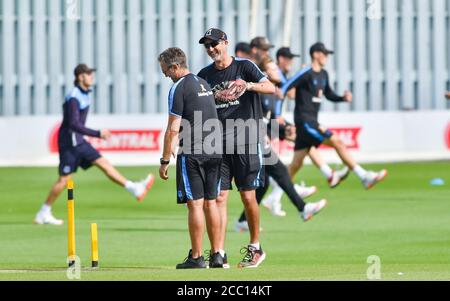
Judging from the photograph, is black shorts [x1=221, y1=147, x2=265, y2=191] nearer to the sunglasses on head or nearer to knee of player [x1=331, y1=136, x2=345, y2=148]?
the sunglasses on head

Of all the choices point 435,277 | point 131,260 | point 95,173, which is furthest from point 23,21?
point 435,277

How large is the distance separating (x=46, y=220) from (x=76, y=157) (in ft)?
3.51

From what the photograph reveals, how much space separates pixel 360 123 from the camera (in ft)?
96.9

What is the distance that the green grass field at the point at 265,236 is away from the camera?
1236 centimetres

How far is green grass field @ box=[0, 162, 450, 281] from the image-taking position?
40.5 ft

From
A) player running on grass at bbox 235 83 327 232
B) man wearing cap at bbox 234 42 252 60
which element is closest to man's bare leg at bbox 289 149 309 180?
player running on grass at bbox 235 83 327 232

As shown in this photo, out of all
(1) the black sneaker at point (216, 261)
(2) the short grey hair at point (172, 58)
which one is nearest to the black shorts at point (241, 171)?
(1) the black sneaker at point (216, 261)

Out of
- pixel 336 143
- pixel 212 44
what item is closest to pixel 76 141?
pixel 336 143

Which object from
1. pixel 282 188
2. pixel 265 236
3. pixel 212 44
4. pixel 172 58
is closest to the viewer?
pixel 172 58

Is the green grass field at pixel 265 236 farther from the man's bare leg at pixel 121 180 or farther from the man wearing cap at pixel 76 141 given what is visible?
the man wearing cap at pixel 76 141

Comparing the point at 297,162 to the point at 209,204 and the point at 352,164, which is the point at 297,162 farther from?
the point at 209,204

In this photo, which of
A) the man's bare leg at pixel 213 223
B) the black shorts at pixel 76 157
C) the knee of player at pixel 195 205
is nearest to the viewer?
the knee of player at pixel 195 205

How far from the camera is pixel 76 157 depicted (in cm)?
1928
